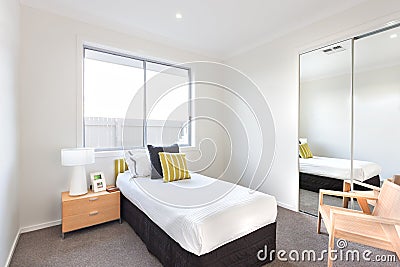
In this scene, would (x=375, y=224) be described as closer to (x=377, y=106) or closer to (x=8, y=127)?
(x=377, y=106)

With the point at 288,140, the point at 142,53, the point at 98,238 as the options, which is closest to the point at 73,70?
the point at 142,53

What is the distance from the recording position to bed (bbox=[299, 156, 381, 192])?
2.41 m

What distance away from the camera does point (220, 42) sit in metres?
3.64

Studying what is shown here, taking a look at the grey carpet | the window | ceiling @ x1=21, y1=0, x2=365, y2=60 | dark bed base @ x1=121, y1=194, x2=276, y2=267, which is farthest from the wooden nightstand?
ceiling @ x1=21, y1=0, x2=365, y2=60

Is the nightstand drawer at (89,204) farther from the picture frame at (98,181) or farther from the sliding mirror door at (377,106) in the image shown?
the sliding mirror door at (377,106)

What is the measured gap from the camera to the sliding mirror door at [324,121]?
8.50 feet

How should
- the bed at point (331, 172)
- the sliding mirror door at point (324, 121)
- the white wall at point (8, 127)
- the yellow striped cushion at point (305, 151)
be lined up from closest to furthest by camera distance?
the white wall at point (8, 127), the bed at point (331, 172), the sliding mirror door at point (324, 121), the yellow striped cushion at point (305, 151)

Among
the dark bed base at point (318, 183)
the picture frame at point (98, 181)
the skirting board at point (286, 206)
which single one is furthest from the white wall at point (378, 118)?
the picture frame at point (98, 181)

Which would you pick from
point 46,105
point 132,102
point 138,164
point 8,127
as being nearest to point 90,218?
point 138,164

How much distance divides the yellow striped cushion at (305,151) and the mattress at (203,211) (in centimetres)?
133

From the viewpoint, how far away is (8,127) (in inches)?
74.4

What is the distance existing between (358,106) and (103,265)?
3.16 meters

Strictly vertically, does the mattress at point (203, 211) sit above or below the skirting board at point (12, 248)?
above

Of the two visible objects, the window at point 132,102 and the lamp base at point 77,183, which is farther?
the window at point 132,102
